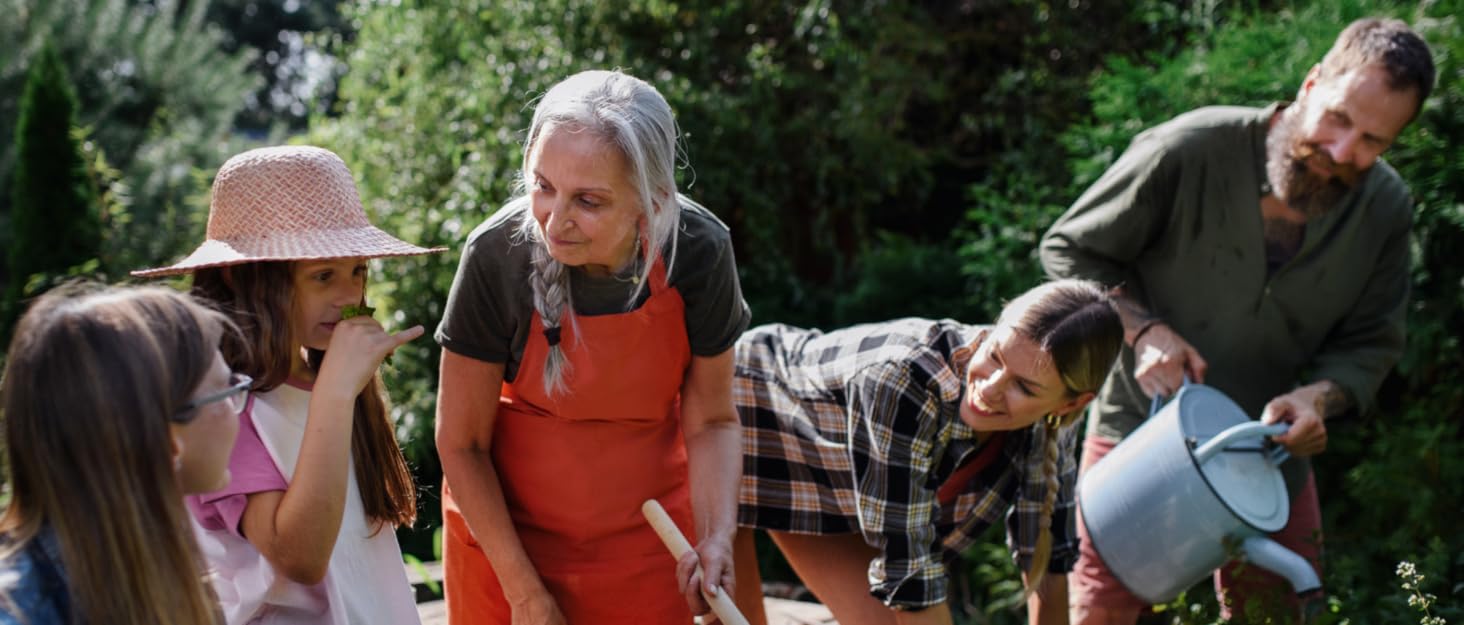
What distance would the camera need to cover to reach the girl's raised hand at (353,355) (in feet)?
5.49

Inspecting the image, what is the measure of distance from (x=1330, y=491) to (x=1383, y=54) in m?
1.52

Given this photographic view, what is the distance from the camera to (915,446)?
2.12 meters

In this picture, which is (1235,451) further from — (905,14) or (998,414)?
(905,14)

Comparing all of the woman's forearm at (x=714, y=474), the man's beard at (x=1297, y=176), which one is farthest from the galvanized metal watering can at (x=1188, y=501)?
the woman's forearm at (x=714, y=474)

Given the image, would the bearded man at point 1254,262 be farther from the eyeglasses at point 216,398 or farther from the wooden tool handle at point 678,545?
the eyeglasses at point 216,398

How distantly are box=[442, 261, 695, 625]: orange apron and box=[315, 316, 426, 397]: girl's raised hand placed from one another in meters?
0.29

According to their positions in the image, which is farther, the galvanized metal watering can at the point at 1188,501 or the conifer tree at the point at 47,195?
the conifer tree at the point at 47,195

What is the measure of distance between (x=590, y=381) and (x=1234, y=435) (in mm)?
1165

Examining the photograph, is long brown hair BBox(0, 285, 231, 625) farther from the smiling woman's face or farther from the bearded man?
the bearded man

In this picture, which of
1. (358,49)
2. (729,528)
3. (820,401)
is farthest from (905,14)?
(729,528)

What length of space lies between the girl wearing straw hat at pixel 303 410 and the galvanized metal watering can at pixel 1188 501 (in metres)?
1.27

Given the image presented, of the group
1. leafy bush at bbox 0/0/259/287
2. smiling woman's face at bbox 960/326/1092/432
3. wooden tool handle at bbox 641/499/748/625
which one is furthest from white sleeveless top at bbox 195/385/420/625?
leafy bush at bbox 0/0/259/287

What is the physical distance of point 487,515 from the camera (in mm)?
1938

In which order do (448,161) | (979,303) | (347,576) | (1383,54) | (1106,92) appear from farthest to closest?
(448,161) → (979,303) → (1106,92) → (1383,54) → (347,576)
